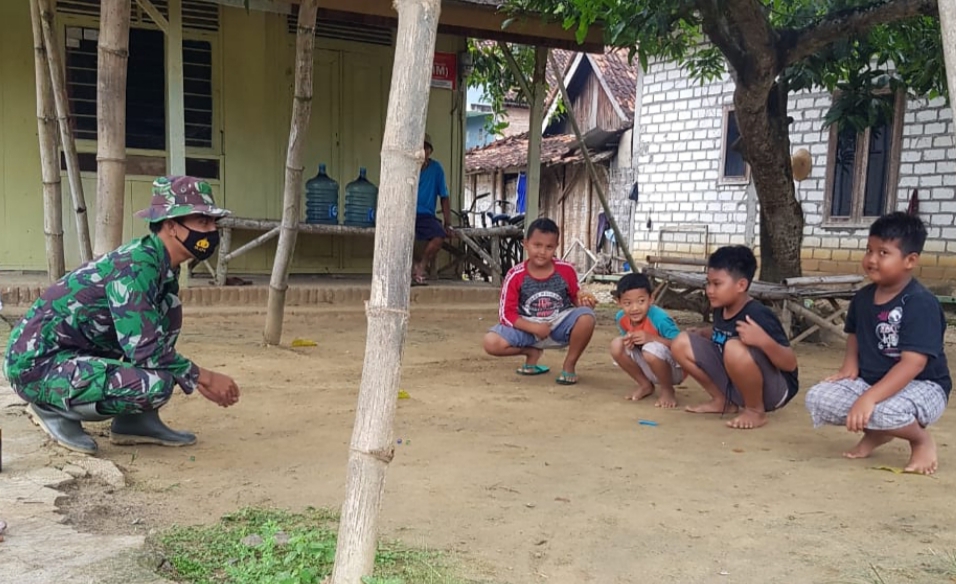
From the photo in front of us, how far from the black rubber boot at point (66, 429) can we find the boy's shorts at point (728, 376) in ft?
9.62

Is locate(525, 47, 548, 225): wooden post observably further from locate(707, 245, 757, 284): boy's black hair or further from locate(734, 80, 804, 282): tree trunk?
locate(707, 245, 757, 284): boy's black hair

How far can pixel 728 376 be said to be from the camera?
4270 mm

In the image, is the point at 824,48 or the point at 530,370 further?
the point at 824,48

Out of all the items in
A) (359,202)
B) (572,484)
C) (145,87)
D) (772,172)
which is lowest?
(572,484)

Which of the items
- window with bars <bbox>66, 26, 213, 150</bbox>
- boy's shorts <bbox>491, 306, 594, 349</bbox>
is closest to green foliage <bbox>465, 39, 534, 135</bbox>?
window with bars <bbox>66, 26, 213, 150</bbox>

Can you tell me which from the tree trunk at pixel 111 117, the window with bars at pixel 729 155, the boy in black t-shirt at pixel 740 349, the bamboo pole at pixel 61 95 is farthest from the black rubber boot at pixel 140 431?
A: the window with bars at pixel 729 155

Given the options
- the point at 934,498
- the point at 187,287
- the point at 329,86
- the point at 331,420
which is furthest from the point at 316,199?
the point at 934,498

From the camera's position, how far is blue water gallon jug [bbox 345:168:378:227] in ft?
30.0

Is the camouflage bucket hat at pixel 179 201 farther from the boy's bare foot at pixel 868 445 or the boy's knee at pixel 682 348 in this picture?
the boy's bare foot at pixel 868 445

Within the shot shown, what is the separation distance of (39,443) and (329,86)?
21.9ft

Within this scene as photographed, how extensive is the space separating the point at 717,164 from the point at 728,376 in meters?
10.5

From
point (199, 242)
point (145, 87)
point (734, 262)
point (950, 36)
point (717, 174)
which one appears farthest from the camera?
point (717, 174)

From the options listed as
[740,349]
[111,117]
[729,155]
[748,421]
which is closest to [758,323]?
[740,349]

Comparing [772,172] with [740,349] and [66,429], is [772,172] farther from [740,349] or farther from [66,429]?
[66,429]
